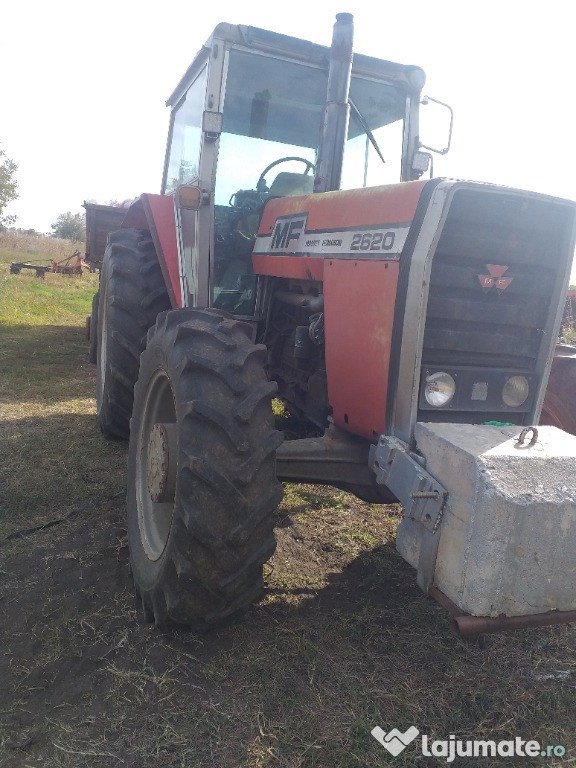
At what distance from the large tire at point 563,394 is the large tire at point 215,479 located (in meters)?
1.69

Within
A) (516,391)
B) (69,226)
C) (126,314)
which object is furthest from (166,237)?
(69,226)

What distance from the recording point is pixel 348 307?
261 cm

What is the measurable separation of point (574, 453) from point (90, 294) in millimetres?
14791

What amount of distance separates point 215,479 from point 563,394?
1994 mm

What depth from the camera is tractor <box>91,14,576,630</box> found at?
2.15m

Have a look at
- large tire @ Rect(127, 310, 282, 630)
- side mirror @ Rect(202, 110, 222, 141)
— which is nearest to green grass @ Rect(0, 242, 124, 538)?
large tire @ Rect(127, 310, 282, 630)

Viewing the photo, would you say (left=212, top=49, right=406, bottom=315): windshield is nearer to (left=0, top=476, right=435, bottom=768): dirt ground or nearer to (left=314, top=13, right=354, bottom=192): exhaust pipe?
(left=314, top=13, right=354, bottom=192): exhaust pipe

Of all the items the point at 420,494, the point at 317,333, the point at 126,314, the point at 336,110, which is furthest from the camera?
the point at 126,314

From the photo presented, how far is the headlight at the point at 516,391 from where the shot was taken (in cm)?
254

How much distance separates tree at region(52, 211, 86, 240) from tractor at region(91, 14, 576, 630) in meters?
46.6

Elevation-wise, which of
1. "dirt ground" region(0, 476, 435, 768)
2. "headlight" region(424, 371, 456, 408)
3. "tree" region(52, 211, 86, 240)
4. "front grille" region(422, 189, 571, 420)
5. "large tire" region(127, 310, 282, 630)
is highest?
"tree" region(52, 211, 86, 240)

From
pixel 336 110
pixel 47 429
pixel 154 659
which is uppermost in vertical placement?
pixel 336 110

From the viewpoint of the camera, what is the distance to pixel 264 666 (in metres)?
2.24

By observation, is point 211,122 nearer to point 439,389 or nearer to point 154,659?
point 439,389
